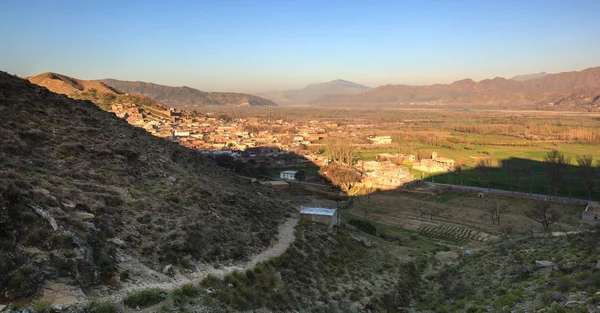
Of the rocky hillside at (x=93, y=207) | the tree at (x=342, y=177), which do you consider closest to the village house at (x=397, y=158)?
the tree at (x=342, y=177)

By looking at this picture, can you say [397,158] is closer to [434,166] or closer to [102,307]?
[434,166]

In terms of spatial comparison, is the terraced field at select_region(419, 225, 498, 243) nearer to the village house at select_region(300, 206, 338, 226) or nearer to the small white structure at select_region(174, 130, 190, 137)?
the village house at select_region(300, 206, 338, 226)

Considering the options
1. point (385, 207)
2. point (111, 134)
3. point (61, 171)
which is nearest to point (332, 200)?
point (385, 207)

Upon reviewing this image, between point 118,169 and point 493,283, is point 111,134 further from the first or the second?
point 493,283

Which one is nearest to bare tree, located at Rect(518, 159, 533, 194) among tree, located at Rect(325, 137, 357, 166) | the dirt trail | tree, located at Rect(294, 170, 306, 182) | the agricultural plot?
the agricultural plot

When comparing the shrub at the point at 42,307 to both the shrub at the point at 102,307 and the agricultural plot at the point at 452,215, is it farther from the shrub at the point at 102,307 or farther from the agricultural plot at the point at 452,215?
the agricultural plot at the point at 452,215

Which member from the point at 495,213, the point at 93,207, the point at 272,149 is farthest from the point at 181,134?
the point at 93,207

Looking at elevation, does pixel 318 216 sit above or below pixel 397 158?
above
